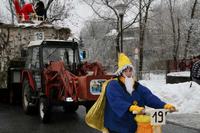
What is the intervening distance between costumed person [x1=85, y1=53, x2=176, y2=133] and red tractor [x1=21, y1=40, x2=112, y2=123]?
5.78 meters

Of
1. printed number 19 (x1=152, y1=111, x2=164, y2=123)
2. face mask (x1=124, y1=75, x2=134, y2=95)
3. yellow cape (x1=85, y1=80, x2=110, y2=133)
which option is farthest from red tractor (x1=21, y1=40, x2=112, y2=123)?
printed number 19 (x1=152, y1=111, x2=164, y2=123)

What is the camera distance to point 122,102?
622cm

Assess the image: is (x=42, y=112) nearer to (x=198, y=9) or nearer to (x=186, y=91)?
(x=186, y=91)

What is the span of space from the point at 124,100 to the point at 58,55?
28.1 feet

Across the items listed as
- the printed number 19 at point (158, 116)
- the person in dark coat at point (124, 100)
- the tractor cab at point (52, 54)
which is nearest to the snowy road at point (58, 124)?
the tractor cab at point (52, 54)

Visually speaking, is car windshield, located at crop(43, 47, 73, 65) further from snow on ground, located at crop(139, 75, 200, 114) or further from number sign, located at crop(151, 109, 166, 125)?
number sign, located at crop(151, 109, 166, 125)

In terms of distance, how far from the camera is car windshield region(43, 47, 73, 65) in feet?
47.1

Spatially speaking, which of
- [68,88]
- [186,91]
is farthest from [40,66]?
[186,91]

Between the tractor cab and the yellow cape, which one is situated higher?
the tractor cab

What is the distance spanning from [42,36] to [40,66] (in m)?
3.74

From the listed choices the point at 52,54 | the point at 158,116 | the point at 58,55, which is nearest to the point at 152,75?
the point at 58,55

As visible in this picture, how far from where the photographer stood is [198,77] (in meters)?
15.0

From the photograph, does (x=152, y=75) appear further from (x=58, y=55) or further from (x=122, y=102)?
(x=122, y=102)

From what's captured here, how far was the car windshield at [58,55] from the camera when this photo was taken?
1436 cm
